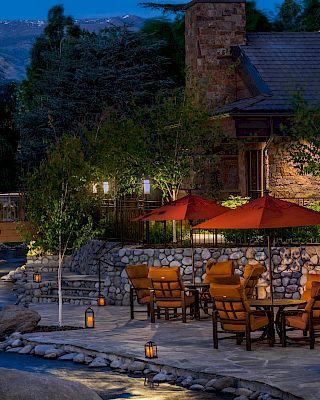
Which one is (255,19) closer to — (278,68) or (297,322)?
(278,68)

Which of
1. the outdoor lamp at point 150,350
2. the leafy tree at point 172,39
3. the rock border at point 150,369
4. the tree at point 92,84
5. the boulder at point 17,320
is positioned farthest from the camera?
the leafy tree at point 172,39

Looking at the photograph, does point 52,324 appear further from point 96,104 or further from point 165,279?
point 96,104

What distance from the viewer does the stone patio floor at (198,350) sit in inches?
618

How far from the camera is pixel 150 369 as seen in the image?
686 inches

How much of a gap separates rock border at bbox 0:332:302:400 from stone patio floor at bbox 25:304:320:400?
0.14 m

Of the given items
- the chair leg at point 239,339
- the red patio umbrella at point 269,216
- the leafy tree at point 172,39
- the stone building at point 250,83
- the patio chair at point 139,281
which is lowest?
the chair leg at point 239,339

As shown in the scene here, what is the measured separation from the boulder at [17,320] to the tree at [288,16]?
39853mm

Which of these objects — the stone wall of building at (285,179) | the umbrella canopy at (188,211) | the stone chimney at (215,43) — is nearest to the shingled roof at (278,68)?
the stone chimney at (215,43)

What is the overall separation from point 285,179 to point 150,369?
19.8m

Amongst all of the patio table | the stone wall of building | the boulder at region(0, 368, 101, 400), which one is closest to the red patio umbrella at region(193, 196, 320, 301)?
the patio table

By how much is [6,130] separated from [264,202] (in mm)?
44899

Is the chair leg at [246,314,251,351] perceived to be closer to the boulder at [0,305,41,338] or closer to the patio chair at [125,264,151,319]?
the patio chair at [125,264,151,319]

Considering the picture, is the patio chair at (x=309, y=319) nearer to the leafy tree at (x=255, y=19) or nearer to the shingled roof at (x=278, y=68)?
the shingled roof at (x=278, y=68)

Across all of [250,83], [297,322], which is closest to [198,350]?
[297,322]
